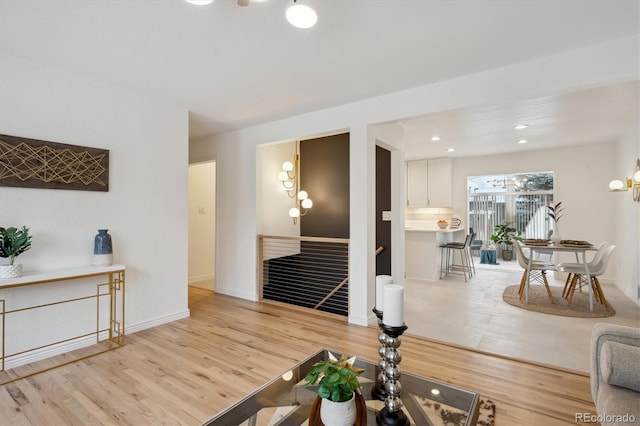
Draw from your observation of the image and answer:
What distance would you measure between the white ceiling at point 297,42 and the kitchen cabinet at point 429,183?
3656 mm

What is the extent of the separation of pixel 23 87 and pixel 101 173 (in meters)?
0.86

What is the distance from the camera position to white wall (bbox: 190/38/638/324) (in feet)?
8.00

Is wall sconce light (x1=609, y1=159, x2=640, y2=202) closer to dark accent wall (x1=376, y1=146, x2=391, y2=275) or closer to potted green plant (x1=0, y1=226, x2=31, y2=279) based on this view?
dark accent wall (x1=376, y1=146, x2=391, y2=275)

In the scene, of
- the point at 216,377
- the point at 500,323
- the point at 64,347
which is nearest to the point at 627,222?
Answer: the point at 500,323

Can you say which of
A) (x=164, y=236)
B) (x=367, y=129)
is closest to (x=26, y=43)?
(x=164, y=236)

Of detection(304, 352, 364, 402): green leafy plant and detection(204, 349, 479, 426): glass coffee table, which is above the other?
detection(304, 352, 364, 402): green leafy plant

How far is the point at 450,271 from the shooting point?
6.65 m

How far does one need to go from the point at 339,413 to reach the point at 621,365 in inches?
50.0

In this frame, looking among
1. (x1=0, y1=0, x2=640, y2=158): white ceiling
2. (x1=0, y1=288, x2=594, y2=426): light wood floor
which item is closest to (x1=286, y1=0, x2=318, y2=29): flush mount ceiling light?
(x1=0, y1=0, x2=640, y2=158): white ceiling

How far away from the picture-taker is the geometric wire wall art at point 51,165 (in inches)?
98.3

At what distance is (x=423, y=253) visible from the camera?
5.95 metres

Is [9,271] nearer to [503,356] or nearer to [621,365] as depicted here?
[621,365]

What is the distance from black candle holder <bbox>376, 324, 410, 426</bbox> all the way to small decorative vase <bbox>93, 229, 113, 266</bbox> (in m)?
2.69

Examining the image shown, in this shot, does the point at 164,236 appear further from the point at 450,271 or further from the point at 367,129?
the point at 450,271
